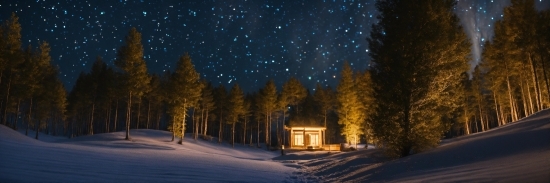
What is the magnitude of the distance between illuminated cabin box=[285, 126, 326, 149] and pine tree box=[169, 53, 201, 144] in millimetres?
14472

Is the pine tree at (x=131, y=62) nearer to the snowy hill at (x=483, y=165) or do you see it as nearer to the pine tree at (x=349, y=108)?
the snowy hill at (x=483, y=165)

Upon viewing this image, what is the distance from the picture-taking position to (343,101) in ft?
153

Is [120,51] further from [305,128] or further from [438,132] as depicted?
[438,132]

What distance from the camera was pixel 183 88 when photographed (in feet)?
121

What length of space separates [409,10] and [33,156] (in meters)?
17.7

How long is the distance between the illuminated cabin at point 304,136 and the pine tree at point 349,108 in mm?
3397

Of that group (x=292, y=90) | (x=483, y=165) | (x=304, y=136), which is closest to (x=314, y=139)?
(x=304, y=136)

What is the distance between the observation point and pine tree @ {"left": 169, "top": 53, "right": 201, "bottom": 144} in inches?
1458

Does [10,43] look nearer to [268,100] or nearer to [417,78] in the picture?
[417,78]

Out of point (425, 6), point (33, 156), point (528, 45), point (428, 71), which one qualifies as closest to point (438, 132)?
point (428, 71)

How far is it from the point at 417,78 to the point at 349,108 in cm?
3075

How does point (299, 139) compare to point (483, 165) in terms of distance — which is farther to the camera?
point (299, 139)

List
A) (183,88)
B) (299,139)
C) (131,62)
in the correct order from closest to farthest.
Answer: (131,62)
(183,88)
(299,139)

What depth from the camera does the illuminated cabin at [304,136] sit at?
46031 millimetres
